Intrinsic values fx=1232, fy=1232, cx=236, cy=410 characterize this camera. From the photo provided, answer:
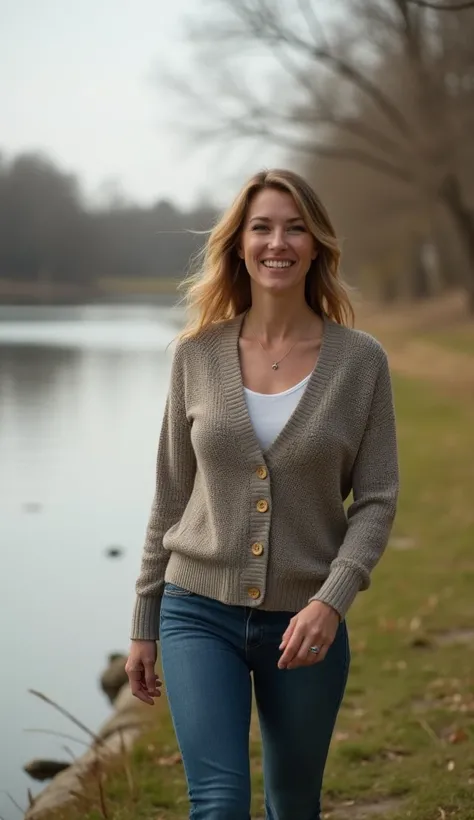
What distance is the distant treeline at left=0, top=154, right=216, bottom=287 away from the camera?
2677cm

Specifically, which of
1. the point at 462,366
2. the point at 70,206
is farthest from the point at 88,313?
the point at 462,366

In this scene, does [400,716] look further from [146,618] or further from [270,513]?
[270,513]

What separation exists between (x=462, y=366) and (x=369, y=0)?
25.9 ft

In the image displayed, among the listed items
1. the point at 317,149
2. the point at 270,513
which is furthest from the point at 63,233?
the point at 270,513

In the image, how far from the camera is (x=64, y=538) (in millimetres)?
10359

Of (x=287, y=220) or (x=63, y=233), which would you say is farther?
(x=63, y=233)

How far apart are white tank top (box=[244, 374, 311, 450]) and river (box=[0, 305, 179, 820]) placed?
5.96ft

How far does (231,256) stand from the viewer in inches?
135

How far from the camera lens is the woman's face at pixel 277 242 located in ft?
10.5

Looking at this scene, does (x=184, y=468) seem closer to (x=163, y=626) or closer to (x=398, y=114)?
(x=163, y=626)

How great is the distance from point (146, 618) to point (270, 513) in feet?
1.63

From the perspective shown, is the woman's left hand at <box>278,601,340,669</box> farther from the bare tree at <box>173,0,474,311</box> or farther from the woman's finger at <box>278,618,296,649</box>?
the bare tree at <box>173,0,474,311</box>

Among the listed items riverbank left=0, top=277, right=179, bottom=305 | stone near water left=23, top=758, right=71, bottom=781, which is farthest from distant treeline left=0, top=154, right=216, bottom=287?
stone near water left=23, top=758, right=71, bottom=781

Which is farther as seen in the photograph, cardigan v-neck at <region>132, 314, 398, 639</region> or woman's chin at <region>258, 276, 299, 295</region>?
woman's chin at <region>258, 276, 299, 295</region>
